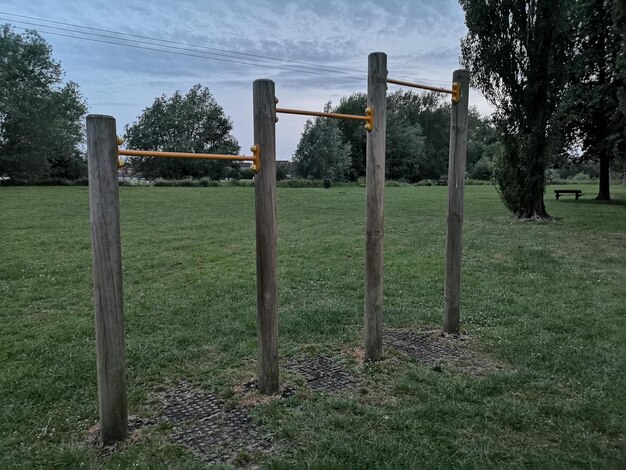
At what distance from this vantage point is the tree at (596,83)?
18.4 meters

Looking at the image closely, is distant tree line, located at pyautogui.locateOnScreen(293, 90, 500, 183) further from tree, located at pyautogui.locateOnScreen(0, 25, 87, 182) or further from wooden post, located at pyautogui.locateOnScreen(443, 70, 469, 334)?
wooden post, located at pyautogui.locateOnScreen(443, 70, 469, 334)

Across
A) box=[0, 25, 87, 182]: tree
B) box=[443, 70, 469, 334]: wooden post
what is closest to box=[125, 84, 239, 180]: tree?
box=[0, 25, 87, 182]: tree

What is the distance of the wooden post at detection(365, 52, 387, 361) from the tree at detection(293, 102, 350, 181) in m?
46.4

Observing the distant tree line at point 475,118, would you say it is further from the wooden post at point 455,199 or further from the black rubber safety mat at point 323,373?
the black rubber safety mat at point 323,373

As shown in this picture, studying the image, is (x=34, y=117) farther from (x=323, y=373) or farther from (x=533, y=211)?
(x=323, y=373)

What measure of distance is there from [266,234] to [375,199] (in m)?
0.98

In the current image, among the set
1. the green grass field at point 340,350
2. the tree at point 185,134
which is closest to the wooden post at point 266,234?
the green grass field at point 340,350

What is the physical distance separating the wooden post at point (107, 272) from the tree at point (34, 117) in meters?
37.2

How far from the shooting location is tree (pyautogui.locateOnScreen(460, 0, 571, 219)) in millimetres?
13539

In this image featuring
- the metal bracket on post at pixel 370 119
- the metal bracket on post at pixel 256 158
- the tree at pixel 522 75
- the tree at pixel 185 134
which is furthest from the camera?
the tree at pixel 185 134

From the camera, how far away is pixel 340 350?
4.07 metres

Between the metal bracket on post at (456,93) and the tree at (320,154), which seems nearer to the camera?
the metal bracket on post at (456,93)

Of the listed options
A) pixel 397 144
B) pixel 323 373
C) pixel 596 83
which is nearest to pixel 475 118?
pixel 397 144

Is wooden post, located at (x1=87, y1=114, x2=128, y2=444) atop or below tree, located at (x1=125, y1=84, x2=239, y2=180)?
below
